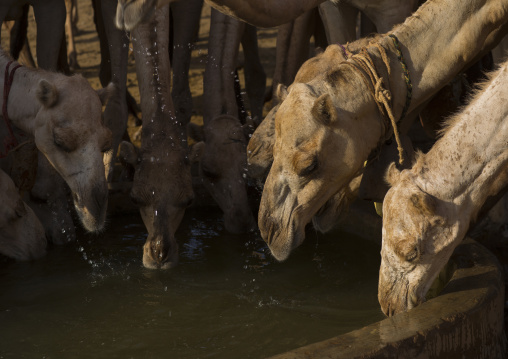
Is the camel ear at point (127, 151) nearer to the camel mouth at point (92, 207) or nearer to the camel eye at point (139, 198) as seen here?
the camel eye at point (139, 198)

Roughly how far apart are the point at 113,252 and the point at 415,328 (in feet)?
8.77

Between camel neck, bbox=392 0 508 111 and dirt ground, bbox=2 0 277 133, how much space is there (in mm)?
4970

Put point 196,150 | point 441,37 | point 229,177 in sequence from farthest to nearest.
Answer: point 229,177
point 196,150
point 441,37

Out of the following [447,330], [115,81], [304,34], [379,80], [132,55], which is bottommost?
[132,55]

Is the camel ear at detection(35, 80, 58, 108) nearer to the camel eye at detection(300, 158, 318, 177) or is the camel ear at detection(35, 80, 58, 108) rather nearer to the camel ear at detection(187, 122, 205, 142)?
the camel ear at detection(187, 122, 205, 142)

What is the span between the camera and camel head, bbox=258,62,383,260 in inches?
159

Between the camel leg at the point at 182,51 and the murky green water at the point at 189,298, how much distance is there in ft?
4.36

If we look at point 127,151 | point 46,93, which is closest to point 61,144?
point 46,93

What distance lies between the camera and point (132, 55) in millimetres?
12008

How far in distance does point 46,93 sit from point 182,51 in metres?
2.00

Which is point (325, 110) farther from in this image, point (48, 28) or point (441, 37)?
point (48, 28)

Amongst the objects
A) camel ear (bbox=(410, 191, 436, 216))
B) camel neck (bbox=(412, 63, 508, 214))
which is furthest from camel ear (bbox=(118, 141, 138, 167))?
camel ear (bbox=(410, 191, 436, 216))

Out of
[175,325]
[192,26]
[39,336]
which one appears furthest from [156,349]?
[192,26]

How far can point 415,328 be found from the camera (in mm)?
3316
